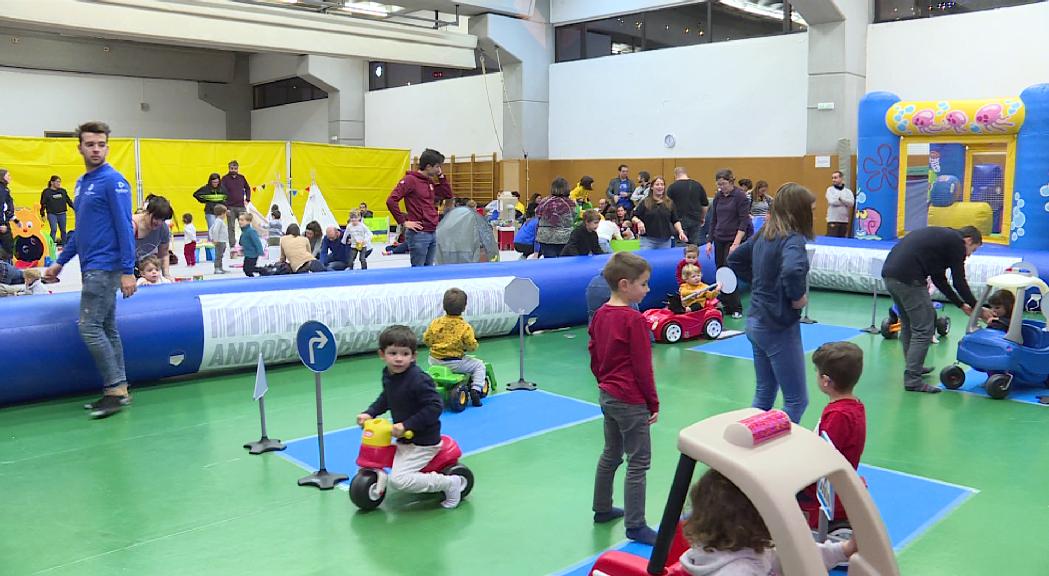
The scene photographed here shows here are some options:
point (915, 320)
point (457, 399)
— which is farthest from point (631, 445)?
point (915, 320)

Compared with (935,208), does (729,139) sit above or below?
above

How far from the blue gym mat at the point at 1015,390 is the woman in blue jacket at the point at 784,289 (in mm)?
2694

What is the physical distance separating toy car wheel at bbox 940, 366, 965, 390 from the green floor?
0.22m

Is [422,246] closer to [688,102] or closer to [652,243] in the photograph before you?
[652,243]

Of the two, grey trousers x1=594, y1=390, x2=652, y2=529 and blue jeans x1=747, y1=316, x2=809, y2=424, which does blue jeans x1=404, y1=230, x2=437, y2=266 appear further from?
grey trousers x1=594, y1=390, x2=652, y2=529

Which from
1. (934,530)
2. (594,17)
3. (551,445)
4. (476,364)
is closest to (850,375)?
(934,530)

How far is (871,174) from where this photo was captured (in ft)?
43.5

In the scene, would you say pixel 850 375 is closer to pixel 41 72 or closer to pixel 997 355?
pixel 997 355

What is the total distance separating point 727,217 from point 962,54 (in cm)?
703

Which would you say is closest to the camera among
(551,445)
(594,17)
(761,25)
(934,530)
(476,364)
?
(934,530)

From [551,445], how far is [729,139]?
13.1 meters

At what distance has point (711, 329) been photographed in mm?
9039

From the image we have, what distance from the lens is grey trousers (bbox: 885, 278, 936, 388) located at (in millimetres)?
6625

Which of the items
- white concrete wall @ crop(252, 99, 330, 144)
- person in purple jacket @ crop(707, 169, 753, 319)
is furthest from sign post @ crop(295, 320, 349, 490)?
white concrete wall @ crop(252, 99, 330, 144)
